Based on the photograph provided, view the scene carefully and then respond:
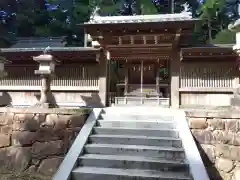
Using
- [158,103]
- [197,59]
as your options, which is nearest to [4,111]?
[158,103]

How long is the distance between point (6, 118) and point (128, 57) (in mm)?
5936

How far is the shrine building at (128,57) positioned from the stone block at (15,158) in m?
3.74

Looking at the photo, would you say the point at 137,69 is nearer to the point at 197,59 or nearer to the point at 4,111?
the point at 197,59

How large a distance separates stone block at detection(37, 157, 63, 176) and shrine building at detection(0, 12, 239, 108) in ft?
13.5

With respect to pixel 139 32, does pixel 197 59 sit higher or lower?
lower

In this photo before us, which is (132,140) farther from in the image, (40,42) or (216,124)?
(40,42)

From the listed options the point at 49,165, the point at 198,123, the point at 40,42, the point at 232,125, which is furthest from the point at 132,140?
the point at 40,42

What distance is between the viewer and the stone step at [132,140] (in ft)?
19.0

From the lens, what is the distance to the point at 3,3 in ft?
77.3

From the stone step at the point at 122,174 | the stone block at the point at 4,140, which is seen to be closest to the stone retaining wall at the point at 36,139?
the stone block at the point at 4,140

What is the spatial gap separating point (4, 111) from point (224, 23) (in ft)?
68.8

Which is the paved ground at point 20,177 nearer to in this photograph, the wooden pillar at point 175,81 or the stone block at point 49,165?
the stone block at point 49,165

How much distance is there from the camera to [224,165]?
227 inches

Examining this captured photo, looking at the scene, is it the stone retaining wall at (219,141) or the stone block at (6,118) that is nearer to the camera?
the stone retaining wall at (219,141)
